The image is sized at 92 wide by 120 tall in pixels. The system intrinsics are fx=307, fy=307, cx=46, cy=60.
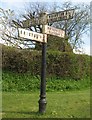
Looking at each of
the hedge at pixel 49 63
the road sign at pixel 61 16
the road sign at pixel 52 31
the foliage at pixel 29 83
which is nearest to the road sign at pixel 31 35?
the road sign at pixel 52 31

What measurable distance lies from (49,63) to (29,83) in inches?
97.5

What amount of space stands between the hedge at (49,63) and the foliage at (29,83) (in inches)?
16.3

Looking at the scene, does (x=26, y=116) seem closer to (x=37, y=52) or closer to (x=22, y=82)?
(x=22, y=82)

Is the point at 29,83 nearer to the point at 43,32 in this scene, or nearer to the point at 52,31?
the point at 52,31

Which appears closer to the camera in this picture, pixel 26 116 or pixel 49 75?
pixel 26 116

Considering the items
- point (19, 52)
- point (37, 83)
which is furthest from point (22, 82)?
point (19, 52)

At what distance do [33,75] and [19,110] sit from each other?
962 cm

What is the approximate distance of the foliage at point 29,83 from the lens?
55.8 ft

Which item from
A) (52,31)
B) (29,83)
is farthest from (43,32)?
(29,83)

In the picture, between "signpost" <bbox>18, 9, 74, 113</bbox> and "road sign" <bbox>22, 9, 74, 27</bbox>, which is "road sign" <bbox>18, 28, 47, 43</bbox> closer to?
"signpost" <bbox>18, 9, 74, 113</bbox>

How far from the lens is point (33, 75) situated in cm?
1872

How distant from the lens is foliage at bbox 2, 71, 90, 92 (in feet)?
55.8

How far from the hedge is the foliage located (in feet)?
1.36

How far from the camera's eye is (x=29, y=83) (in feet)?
57.6
